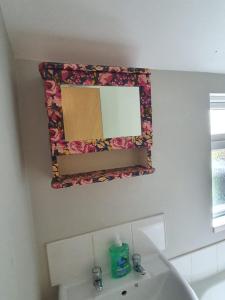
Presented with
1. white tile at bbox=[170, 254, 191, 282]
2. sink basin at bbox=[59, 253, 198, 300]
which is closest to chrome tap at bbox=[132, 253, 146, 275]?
sink basin at bbox=[59, 253, 198, 300]

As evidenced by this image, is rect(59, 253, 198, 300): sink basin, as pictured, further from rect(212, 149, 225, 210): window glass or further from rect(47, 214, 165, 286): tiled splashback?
rect(212, 149, 225, 210): window glass

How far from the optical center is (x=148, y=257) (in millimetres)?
1218

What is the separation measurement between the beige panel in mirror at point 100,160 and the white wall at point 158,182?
0.10m

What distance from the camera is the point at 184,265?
Result: 1.37 metres

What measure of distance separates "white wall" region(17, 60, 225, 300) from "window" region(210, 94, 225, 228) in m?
0.13

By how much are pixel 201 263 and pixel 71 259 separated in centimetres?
100

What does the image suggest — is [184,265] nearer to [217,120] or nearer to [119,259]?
[119,259]

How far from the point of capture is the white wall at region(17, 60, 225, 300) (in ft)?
3.21

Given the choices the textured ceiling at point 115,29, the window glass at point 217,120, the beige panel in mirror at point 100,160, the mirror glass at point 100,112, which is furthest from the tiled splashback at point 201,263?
the textured ceiling at point 115,29

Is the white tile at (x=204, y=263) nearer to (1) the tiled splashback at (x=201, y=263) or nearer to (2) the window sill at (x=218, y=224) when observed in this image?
(1) the tiled splashback at (x=201, y=263)

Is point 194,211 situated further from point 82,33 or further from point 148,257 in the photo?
point 82,33

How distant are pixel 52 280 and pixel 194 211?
1.03 metres

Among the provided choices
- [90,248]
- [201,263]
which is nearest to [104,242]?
[90,248]

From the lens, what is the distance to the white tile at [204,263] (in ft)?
4.61
